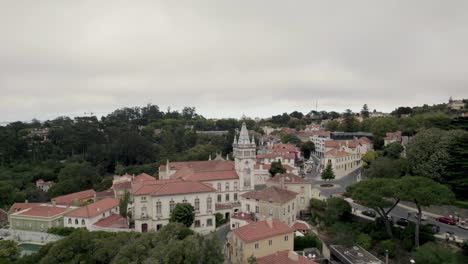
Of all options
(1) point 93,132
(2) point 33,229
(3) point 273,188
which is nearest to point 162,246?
(3) point 273,188

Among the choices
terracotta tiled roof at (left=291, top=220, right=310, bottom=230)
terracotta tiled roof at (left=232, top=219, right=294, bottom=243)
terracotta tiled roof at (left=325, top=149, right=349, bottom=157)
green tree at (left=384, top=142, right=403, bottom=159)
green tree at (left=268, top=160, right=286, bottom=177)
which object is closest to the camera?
terracotta tiled roof at (left=232, top=219, right=294, bottom=243)

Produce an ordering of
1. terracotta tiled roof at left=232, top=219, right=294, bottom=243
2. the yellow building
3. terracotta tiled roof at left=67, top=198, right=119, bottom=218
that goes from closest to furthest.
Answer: the yellow building
terracotta tiled roof at left=232, top=219, right=294, bottom=243
terracotta tiled roof at left=67, top=198, right=119, bottom=218

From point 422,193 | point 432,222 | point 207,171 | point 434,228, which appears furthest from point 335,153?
point 422,193

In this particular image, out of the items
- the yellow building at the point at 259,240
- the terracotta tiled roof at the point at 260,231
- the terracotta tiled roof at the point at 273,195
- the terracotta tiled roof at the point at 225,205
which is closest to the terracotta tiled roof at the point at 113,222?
the terracotta tiled roof at the point at 225,205

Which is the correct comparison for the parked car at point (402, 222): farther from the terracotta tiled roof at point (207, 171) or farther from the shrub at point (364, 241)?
the terracotta tiled roof at point (207, 171)

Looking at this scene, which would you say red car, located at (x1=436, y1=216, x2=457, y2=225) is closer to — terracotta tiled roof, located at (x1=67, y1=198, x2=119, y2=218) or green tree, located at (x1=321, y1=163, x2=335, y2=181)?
green tree, located at (x1=321, y1=163, x2=335, y2=181)

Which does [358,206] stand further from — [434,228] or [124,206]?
[124,206]

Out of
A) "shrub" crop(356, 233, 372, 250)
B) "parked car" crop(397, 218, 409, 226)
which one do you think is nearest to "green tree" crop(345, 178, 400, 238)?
"shrub" crop(356, 233, 372, 250)
